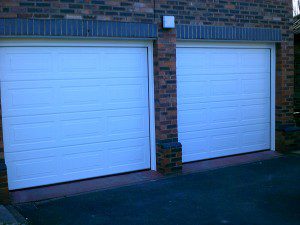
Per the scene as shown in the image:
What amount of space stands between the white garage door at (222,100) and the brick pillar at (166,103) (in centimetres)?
42

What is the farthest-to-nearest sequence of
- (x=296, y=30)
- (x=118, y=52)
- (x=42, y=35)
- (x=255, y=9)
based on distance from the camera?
(x=296, y=30) < (x=255, y=9) < (x=118, y=52) < (x=42, y=35)

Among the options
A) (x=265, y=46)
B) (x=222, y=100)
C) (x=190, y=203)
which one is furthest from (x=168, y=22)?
(x=190, y=203)

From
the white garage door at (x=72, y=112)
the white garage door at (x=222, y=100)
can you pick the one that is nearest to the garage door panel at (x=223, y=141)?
the white garage door at (x=222, y=100)

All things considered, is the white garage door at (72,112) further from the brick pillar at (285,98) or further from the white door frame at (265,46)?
the brick pillar at (285,98)

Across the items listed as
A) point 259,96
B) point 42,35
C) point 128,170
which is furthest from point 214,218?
point 259,96

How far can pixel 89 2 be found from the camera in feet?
22.9

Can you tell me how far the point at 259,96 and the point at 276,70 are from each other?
736mm

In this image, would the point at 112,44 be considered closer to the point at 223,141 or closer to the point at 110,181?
the point at 110,181

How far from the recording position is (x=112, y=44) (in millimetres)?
7418

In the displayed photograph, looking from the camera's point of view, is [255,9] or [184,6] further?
[255,9]

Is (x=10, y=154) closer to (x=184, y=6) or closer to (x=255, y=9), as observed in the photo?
(x=184, y=6)

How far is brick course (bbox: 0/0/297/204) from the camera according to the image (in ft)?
22.1

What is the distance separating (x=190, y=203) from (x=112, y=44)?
121 inches

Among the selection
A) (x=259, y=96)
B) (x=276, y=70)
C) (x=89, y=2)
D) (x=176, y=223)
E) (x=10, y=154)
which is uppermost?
(x=89, y=2)
